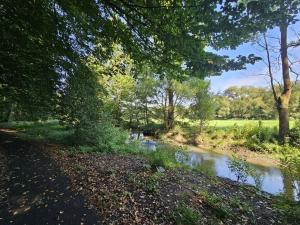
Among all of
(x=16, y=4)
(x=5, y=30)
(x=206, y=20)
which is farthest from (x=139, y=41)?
(x=5, y=30)

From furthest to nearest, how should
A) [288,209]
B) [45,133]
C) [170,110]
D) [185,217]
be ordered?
[170,110] → [45,133] → [288,209] → [185,217]

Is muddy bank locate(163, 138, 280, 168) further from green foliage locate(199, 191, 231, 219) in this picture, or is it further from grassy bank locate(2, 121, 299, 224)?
green foliage locate(199, 191, 231, 219)

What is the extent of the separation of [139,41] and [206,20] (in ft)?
5.93

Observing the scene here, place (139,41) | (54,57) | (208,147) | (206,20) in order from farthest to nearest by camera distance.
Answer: (208,147)
(54,57)
(139,41)
(206,20)

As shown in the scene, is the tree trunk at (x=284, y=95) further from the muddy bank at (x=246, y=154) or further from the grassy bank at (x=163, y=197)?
the grassy bank at (x=163, y=197)

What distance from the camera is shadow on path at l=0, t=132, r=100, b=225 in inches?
160

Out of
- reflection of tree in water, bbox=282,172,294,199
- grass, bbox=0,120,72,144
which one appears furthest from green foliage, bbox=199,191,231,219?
grass, bbox=0,120,72,144

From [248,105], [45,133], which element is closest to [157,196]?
[45,133]

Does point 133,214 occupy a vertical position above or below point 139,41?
below

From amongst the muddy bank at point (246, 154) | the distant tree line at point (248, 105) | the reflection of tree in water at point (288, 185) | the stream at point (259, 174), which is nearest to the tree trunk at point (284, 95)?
the muddy bank at point (246, 154)

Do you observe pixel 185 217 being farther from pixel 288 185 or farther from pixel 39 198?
pixel 288 185

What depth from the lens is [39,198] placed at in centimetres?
483

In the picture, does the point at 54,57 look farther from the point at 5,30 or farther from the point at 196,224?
the point at 196,224

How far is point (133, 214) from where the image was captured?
4.36 meters
